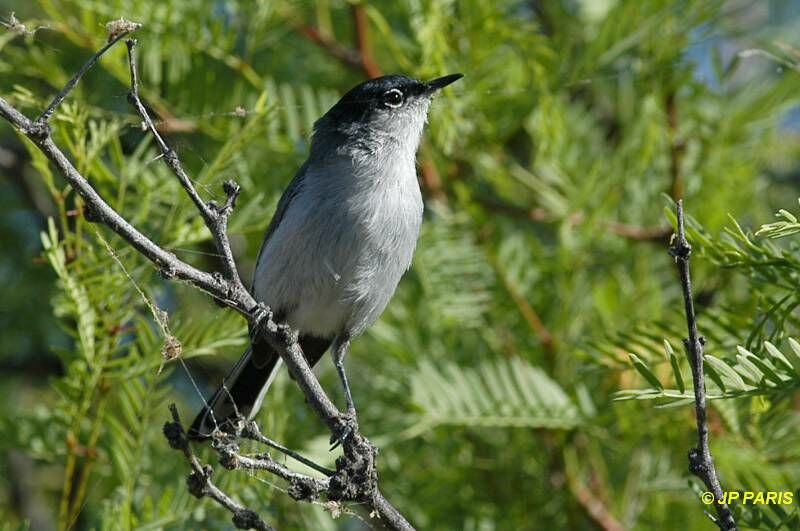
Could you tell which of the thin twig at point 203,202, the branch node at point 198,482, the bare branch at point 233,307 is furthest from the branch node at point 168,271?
the branch node at point 198,482

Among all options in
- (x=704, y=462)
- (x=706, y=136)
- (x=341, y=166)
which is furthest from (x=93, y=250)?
(x=706, y=136)

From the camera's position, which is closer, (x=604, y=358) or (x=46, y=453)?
(x=604, y=358)

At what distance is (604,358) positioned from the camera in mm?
2408

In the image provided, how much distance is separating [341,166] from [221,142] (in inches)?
20.5

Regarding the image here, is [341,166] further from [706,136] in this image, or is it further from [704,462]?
[704,462]

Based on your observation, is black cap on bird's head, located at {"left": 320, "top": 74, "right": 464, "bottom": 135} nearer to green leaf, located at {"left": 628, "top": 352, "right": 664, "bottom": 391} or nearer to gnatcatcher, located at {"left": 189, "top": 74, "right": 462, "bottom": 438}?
gnatcatcher, located at {"left": 189, "top": 74, "right": 462, "bottom": 438}

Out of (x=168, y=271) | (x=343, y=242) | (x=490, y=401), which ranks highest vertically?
(x=168, y=271)

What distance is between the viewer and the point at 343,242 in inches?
113

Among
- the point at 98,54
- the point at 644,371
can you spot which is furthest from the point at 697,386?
the point at 98,54

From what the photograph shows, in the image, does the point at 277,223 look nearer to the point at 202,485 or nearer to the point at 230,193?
the point at 230,193

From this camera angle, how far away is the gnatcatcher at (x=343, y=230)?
2891 millimetres

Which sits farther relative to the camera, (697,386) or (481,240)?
(481,240)

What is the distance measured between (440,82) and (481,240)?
0.56m

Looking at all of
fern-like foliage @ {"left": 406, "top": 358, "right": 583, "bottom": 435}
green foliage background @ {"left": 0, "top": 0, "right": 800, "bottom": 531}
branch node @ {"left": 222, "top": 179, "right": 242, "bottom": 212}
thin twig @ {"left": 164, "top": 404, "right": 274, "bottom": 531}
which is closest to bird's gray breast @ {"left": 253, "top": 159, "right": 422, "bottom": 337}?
green foliage background @ {"left": 0, "top": 0, "right": 800, "bottom": 531}
